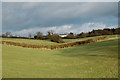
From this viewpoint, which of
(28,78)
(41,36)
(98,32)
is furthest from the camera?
(41,36)

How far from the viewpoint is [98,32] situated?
204 ft

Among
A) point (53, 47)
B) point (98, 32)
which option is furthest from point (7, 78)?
point (98, 32)

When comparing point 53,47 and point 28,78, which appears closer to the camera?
point 28,78

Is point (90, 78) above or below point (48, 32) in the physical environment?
below

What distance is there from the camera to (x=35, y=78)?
332 inches

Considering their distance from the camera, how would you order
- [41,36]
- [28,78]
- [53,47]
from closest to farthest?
[28,78]
[53,47]
[41,36]

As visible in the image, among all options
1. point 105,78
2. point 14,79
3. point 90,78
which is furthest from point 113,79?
point 14,79

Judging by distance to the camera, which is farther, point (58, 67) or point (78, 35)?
point (78, 35)

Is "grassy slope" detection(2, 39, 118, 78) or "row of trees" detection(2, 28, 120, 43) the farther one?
"row of trees" detection(2, 28, 120, 43)

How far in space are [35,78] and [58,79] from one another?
162 centimetres

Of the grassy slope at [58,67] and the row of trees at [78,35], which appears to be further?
the row of trees at [78,35]

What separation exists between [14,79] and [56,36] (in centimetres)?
5074

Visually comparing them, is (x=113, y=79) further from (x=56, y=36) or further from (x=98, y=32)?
(x=98, y=32)

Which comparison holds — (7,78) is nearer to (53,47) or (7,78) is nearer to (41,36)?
(53,47)
